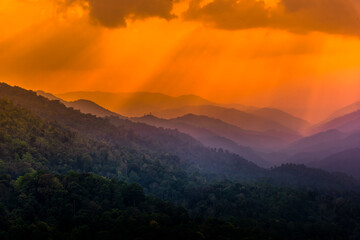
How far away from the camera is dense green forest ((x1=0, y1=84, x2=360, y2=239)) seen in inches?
2517

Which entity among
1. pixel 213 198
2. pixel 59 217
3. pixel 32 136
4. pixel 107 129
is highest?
pixel 107 129

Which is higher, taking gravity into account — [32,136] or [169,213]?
[32,136]

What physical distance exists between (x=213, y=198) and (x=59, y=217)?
169 feet

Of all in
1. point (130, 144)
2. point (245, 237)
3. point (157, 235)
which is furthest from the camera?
point (130, 144)

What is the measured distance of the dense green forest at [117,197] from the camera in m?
63.9

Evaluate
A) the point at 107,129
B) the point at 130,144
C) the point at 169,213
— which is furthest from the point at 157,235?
the point at 107,129

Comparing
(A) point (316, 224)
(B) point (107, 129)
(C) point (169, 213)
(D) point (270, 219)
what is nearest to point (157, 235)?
(C) point (169, 213)

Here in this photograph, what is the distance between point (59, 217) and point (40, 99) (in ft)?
423

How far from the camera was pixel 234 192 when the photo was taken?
12106 centimetres

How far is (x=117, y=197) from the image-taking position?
83250 mm

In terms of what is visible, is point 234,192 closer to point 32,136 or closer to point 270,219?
point 270,219

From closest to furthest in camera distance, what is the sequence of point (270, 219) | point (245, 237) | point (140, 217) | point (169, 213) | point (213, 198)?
point (245, 237) → point (140, 217) → point (169, 213) → point (270, 219) → point (213, 198)

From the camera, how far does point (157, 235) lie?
5806 centimetres

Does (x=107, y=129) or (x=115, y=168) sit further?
(x=107, y=129)
